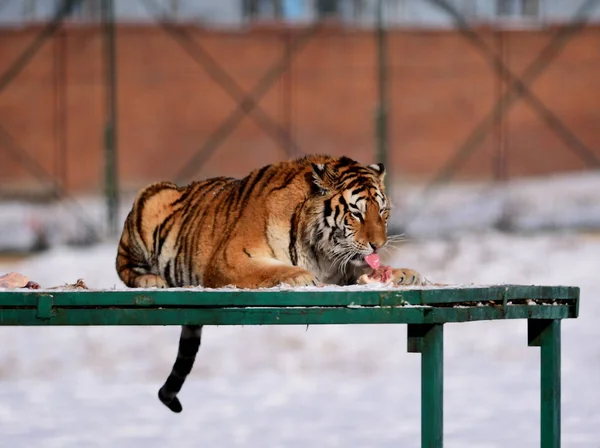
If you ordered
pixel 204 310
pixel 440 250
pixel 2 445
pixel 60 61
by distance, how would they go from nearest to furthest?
pixel 204 310
pixel 2 445
pixel 440 250
pixel 60 61

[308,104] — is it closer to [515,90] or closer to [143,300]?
[515,90]

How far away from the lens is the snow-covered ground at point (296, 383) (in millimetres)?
8953

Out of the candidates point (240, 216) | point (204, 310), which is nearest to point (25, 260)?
point (240, 216)

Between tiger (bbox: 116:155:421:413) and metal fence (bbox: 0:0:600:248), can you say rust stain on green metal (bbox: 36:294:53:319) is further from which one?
metal fence (bbox: 0:0:600:248)

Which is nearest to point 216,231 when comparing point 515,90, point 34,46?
point 34,46

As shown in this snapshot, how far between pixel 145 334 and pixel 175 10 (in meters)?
10.6

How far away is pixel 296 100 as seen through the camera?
73.8 ft

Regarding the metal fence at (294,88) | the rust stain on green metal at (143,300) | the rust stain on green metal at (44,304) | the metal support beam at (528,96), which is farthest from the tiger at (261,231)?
the metal support beam at (528,96)

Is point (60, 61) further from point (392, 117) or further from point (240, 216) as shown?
point (240, 216)

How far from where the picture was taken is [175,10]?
22.6m

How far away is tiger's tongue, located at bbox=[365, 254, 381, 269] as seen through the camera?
530 cm

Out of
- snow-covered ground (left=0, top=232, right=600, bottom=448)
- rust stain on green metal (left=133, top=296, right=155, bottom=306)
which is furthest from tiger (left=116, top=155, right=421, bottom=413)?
snow-covered ground (left=0, top=232, right=600, bottom=448)

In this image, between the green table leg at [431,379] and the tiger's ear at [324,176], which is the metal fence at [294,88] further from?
the green table leg at [431,379]

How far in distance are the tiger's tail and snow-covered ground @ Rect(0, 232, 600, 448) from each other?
7.54 feet
